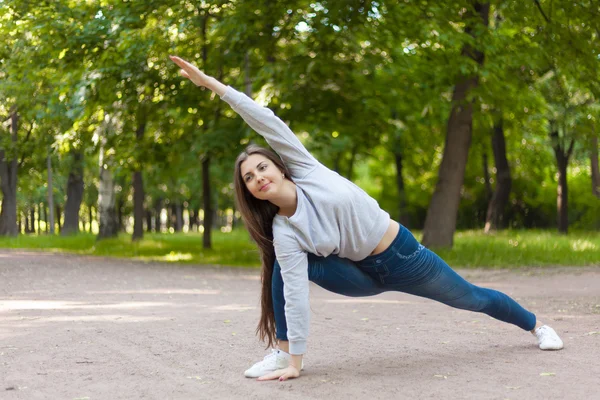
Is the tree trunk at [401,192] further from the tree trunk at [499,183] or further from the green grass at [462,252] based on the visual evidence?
the green grass at [462,252]

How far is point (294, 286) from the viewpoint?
4.54 m

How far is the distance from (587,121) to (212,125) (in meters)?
7.58

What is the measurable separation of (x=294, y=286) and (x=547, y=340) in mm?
2029

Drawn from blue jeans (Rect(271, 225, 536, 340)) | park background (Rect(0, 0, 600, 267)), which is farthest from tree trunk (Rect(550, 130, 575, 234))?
blue jeans (Rect(271, 225, 536, 340))

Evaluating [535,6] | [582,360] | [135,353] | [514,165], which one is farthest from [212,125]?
[514,165]

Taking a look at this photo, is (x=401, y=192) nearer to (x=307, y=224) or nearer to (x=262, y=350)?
(x=262, y=350)

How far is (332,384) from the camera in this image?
4.57m

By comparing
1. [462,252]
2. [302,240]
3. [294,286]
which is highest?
[302,240]

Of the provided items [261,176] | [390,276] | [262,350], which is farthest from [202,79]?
[262,350]

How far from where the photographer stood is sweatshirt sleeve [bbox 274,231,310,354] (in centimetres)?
453

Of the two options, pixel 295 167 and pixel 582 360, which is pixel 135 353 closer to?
pixel 295 167

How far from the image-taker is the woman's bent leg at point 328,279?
4.69 m

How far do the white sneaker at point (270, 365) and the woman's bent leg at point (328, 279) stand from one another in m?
0.11

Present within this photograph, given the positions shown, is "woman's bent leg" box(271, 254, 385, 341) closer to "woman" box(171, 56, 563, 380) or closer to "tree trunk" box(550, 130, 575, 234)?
"woman" box(171, 56, 563, 380)
